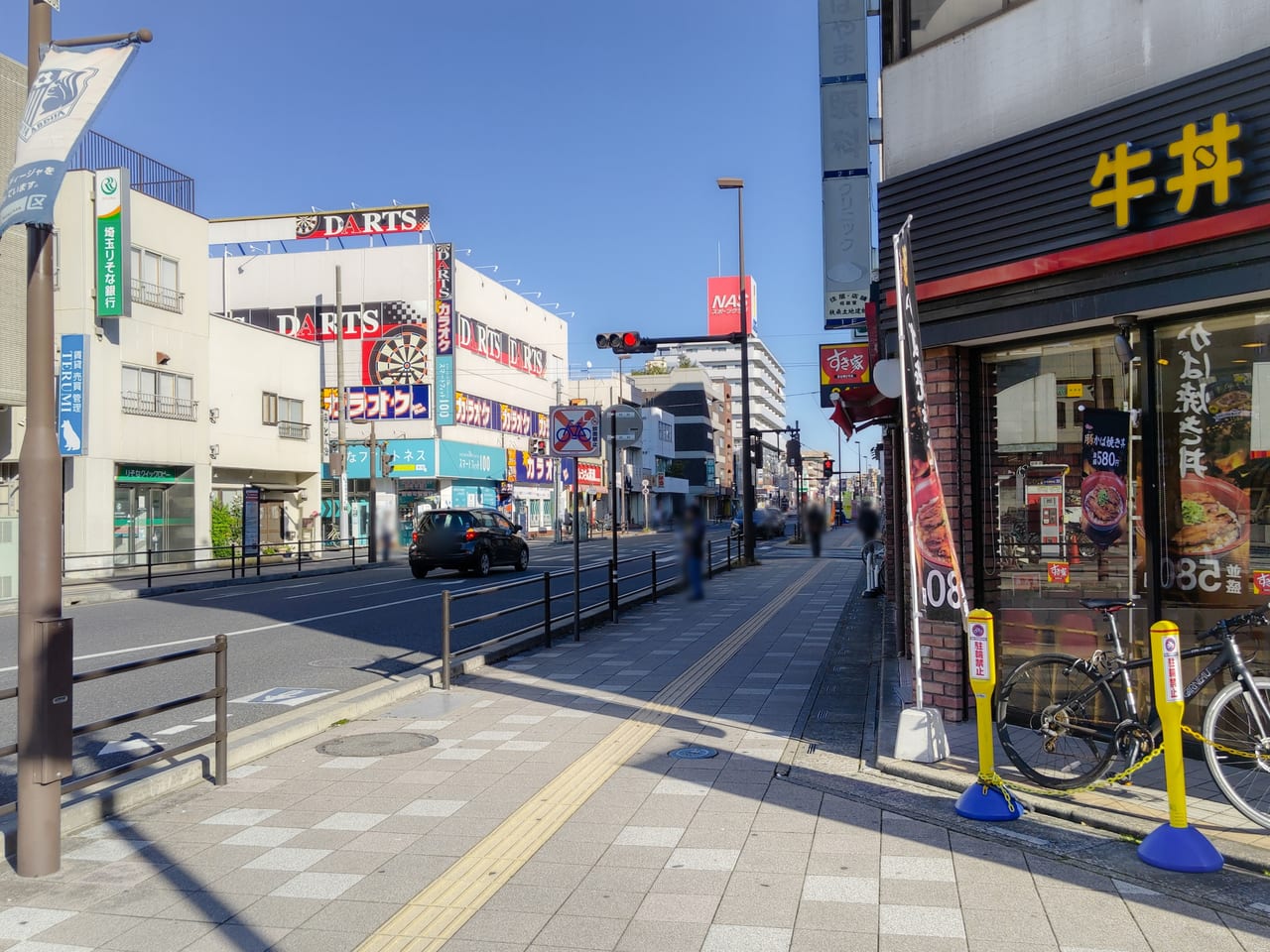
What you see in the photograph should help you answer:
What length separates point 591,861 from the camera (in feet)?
17.3

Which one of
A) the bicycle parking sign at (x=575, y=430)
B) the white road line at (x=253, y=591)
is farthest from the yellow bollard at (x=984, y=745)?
the white road line at (x=253, y=591)

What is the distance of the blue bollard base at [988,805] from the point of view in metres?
5.78

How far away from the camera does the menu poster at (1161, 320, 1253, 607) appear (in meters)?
6.60

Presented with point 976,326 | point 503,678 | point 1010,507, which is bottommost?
point 503,678

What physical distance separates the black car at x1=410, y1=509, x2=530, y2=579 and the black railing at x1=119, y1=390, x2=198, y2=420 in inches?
422

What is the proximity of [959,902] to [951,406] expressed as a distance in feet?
13.6

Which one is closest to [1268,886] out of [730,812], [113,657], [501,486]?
[730,812]

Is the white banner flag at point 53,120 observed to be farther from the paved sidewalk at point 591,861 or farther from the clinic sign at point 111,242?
the clinic sign at point 111,242

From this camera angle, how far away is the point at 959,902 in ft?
15.1

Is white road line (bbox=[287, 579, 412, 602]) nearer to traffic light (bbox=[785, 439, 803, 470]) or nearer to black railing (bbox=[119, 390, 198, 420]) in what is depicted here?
black railing (bbox=[119, 390, 198, 420])

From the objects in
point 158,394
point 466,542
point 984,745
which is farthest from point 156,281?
point 984,745

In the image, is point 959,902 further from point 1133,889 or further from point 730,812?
point 730,812

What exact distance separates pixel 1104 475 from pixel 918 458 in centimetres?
139

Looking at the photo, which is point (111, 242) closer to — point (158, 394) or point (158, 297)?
point (158, 297)
